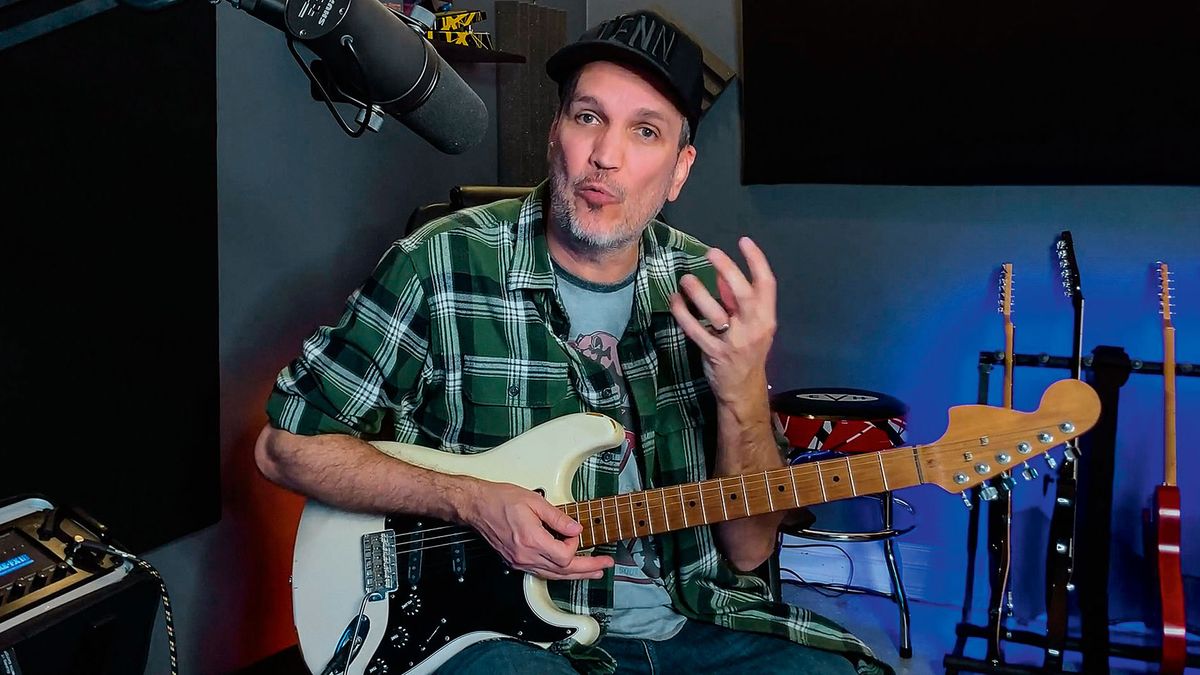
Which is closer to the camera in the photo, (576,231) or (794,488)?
(794,488)

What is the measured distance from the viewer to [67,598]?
0.93 metres

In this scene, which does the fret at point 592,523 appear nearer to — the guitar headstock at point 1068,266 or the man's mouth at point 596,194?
the man's mouth at point 596,194

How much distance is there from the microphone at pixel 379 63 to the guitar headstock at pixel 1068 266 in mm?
2093

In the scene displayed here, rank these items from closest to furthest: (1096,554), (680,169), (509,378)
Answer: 1. (509,378)
2. (680,169)
3. (1096,554)

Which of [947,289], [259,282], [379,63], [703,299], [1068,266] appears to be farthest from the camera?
[947,289]

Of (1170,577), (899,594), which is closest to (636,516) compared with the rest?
(899,594)

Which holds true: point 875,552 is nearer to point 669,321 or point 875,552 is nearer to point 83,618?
point 669,321

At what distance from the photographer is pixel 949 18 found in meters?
2.74

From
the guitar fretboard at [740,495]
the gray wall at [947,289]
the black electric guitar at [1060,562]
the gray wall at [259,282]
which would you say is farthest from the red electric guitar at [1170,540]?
the gray wall at [259,282]

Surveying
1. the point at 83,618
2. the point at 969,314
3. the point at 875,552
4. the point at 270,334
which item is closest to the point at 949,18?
the point at 969,314

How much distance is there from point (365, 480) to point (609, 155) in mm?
615

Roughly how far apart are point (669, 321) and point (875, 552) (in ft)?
6.12

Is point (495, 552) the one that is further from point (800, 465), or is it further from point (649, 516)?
point (800, 465)

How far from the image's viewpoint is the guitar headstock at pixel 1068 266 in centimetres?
247
